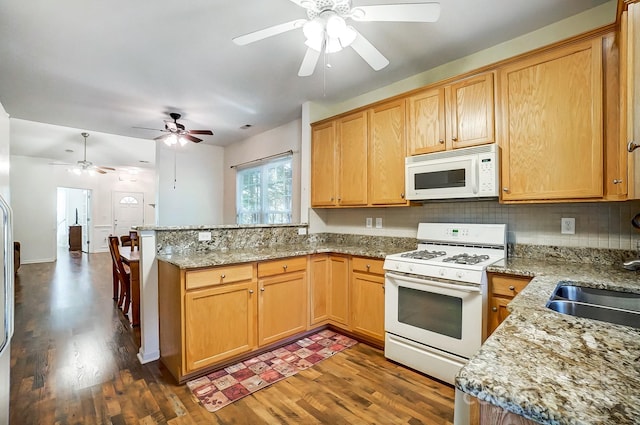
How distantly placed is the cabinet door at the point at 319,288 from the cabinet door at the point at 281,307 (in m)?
0.10

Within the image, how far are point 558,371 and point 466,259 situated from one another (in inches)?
64.6

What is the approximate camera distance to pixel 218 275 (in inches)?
88.0

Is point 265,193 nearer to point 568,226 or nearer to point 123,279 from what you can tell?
point 123,279

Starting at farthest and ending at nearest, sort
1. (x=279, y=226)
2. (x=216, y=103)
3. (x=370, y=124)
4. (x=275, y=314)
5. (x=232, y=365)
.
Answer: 1. (x=216, y=103)
2. (x=279, y=226)
3. (x=370, y=124)
4. (x=275, y=314)
5. (x=232, y=365)

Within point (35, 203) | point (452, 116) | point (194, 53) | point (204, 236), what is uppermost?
point (194, 53)

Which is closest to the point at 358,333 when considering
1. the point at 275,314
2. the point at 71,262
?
the point at 275,314

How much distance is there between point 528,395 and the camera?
1.76 feet

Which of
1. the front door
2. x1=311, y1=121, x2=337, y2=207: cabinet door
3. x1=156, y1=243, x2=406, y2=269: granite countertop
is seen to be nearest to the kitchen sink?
x1=156, y1=243, x2=406, y2=269: granite countertop

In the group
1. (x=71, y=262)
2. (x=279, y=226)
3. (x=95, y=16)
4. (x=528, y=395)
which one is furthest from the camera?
(x=71, y=262)

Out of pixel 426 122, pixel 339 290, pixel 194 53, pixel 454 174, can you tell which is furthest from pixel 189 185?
pixel 454 174

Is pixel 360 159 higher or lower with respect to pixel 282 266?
higher

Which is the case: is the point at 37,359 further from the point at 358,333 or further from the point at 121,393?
the point at 358,333

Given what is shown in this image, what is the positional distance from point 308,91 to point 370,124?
850 mm

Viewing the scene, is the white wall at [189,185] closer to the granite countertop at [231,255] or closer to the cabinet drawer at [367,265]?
the granite countertop at [231,255]
